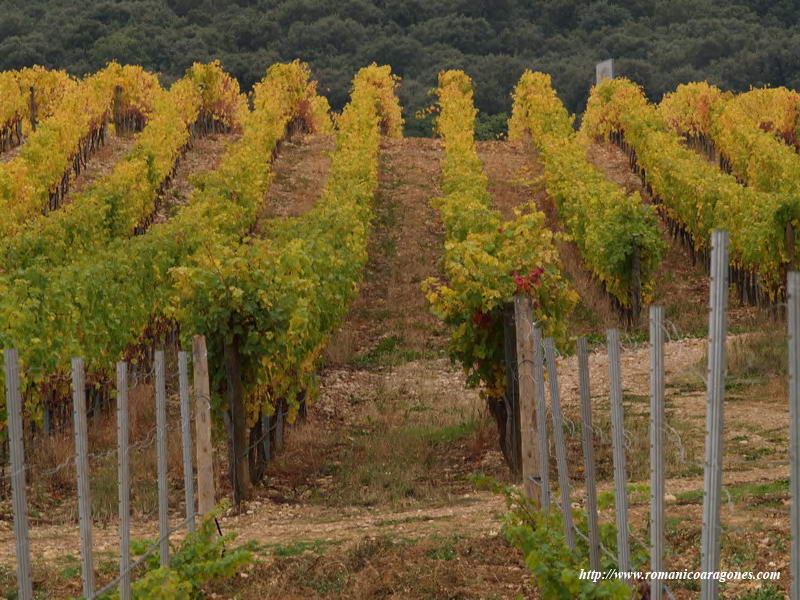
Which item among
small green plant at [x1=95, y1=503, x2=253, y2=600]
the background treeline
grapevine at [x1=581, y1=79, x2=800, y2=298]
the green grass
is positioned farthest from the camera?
the background treeline

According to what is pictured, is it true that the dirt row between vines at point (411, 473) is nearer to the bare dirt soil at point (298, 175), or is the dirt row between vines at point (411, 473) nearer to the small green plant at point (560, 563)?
the small green plant at point (560, 563)

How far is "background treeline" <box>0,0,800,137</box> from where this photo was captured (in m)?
63.3

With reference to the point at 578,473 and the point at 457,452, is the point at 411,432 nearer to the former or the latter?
the point at 457,452

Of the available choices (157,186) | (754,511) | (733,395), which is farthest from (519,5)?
(754,511)

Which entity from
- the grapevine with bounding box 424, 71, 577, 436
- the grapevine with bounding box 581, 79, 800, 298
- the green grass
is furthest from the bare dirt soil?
the green grass

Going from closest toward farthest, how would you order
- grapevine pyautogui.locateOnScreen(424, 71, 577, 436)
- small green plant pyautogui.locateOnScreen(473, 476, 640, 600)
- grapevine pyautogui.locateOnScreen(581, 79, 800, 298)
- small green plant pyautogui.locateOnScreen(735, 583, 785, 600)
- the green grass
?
small green plant pyautogui.locateOnScreen(473, 476, 640, 600) → small green plant pyautogui.locateOnScreen(735, 583, 785, 600) → the green grass → grapevine pyautogui.locateOnScreen(424, 71, 577, 436) → grapevine pyautogui.locateOnScreen(581, 79, 800, 298)

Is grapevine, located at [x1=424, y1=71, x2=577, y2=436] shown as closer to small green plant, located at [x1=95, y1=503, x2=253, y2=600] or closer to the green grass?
the green grass

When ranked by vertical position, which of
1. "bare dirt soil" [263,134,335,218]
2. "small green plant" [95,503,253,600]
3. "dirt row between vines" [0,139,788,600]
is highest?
"bare dirt soil" [263,134,335,218]

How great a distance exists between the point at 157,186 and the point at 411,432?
16.3 metres

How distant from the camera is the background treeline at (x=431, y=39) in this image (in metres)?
63.3

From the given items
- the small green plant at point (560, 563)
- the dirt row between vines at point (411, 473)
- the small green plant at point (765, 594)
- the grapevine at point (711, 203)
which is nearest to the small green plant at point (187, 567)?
the dirt row between vines at point (411, 473)

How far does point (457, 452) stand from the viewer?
14180 mm

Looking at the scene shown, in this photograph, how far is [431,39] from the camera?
7350cm

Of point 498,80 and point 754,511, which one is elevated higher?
point 498,80
